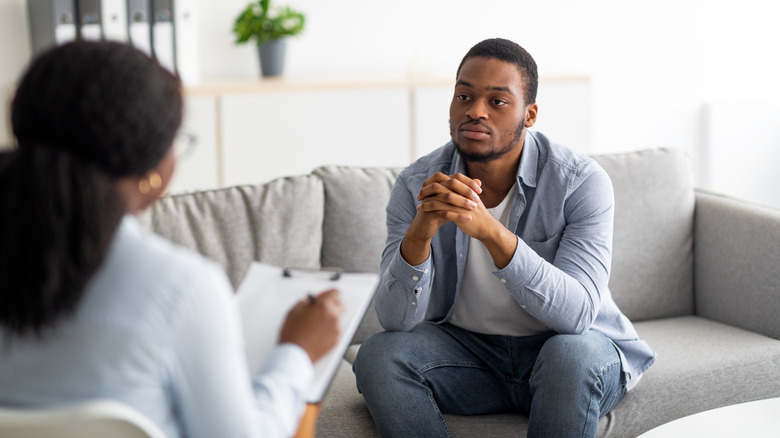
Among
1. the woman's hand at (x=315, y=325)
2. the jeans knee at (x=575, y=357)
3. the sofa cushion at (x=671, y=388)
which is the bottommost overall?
the sofa cushion at (x=671, y=388)

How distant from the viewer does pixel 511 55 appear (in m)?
1.78

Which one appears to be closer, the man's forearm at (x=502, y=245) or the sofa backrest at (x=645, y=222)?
the man's forearm at (x=502, y=245)

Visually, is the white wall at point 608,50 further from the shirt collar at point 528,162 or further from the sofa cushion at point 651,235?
the shirt collar at point 528,162

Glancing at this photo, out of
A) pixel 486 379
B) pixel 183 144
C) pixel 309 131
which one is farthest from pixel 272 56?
pixel 183 144

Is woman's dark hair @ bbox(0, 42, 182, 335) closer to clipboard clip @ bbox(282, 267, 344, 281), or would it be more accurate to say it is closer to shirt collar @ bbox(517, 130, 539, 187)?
clipboard clip @ bbox(282, 267, 344, 281)

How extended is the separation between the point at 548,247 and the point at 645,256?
59 cm

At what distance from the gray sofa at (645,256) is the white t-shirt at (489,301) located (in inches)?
Result: 7.3

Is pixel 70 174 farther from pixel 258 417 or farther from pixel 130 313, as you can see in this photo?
pixel 258 417

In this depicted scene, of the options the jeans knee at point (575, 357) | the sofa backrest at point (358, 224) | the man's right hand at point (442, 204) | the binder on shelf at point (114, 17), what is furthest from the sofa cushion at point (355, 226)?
the binder on shelf at point (114, 17)

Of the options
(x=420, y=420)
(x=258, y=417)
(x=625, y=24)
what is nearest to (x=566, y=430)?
(x=420, y=420)

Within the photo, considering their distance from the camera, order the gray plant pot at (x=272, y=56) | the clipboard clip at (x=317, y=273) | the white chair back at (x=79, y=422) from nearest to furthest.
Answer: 1. the white chair back at (x=79, y=422)
2. the clipboard clip at (x=317, y=273)
3. the gray plant pot at (x=272, y=56)

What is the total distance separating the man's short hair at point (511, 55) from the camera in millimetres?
1770

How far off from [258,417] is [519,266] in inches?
30.4

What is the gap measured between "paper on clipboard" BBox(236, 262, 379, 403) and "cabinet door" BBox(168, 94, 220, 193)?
1850 millimetres
